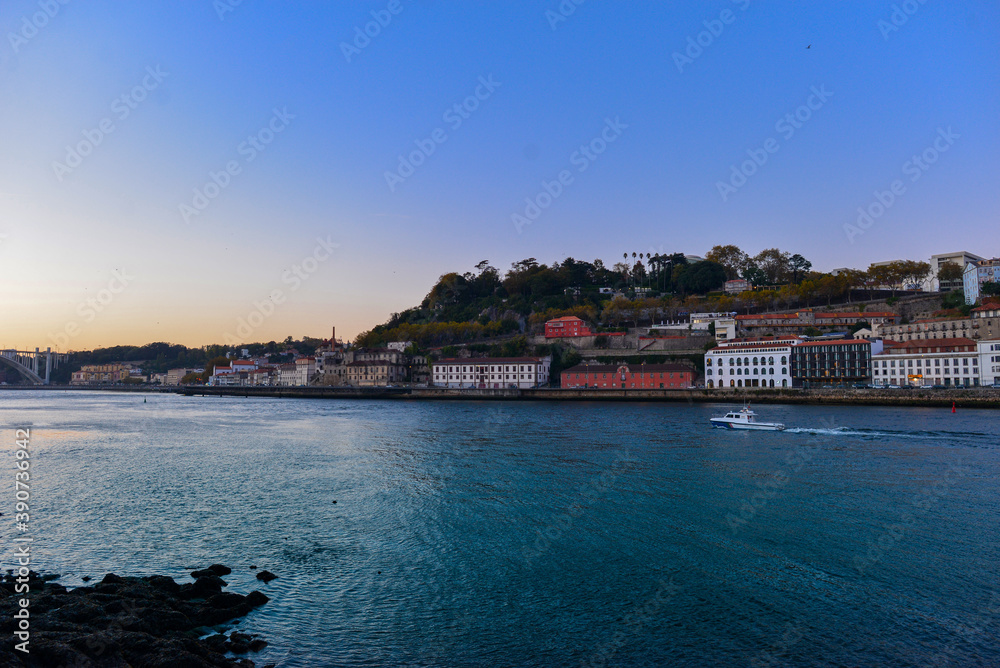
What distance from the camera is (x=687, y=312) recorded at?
251 feet

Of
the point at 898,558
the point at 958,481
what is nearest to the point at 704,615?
the point at 898,558

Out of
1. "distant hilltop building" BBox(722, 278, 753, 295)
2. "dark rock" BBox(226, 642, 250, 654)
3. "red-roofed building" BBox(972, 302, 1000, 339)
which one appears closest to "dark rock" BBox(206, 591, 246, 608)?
"dark rock" BBox(226, 642, 250, 654)

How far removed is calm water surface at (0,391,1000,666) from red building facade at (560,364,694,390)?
33.5 metres

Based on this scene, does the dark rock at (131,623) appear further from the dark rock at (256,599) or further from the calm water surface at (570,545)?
the calm water surface at (570,545)

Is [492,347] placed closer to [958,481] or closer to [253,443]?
[253,443]

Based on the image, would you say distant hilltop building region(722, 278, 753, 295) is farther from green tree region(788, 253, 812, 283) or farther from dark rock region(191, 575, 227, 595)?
dark rock region(191, 575, 227, 595)

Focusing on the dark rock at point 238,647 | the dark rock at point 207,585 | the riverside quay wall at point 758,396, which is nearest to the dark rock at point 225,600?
the dark rock at point 207,585

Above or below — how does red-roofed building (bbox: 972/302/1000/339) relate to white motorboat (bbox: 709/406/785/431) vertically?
above

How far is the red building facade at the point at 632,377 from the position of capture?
57281 millimetres

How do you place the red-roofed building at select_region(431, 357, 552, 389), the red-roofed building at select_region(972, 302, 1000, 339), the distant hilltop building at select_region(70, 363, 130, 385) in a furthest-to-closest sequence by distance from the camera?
the distant hilltop building at select_region(70, 363, 130, 385)
the red-roofed building at select_region(431, 357, 552, 389)
the red-roofed building at select_region(972, 302, 1000, 339)

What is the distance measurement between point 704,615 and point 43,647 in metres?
7.65

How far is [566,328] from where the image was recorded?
2864 inches

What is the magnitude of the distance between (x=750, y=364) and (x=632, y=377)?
1114cm

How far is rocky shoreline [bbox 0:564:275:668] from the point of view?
573cm
